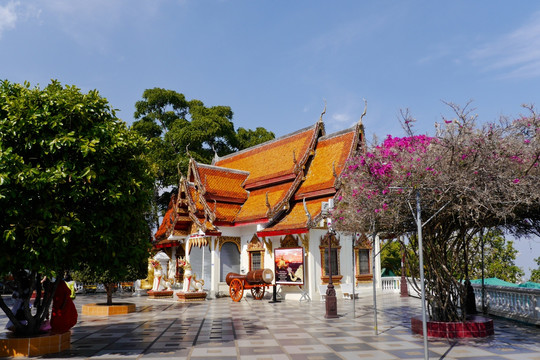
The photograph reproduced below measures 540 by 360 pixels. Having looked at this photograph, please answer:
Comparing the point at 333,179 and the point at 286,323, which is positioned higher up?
the point at 333,179

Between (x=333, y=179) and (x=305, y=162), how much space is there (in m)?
2.97

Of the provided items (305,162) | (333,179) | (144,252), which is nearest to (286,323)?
(144,252)

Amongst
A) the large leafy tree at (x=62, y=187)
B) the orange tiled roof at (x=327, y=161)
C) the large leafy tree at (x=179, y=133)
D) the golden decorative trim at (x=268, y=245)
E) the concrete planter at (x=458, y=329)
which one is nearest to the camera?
the large leafy tree at (x=62, y=187)

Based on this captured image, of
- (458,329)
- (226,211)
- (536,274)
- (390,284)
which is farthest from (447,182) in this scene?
(536,274)

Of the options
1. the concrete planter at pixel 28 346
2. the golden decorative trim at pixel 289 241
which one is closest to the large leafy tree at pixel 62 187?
the concrete planter at pixel 28 346

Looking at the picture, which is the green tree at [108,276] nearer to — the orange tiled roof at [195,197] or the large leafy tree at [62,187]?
the large leafy tree at [62,187]

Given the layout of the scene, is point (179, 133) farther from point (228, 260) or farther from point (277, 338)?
point (277, 338)

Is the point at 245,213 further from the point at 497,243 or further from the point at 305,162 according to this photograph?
the point at 497,243

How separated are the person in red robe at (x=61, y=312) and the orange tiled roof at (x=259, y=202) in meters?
14.7

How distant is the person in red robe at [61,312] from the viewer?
1020 centimetres

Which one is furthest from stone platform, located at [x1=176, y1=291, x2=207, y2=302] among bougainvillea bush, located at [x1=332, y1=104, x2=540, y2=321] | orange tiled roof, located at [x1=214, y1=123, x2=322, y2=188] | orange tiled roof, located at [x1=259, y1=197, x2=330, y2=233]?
bougainvillea bush, located at [x1=332, y1=104, x2=540, y2=321]

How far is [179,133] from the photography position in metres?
38.4

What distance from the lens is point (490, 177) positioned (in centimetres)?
949

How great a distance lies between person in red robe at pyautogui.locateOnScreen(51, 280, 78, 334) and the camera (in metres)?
10.2
